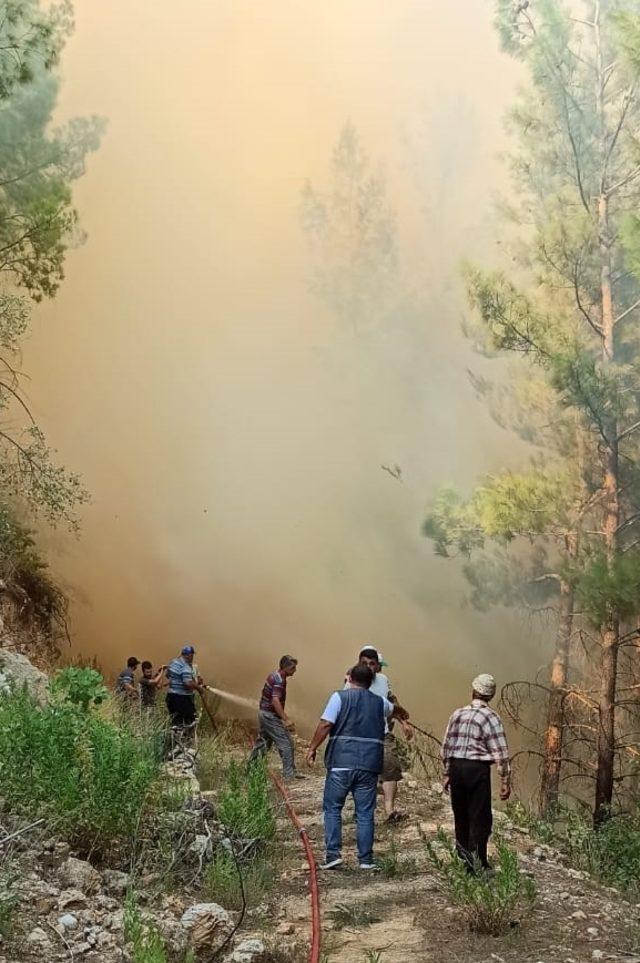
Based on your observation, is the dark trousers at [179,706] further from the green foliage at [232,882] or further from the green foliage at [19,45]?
the green foliage at [19,45]

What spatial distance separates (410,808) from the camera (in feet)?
29.7

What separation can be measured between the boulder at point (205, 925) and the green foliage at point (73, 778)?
1.07 m

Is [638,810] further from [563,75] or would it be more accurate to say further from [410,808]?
[563,75]

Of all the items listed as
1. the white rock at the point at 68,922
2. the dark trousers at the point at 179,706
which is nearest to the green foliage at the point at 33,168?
the dark trousers at the point at 179,706

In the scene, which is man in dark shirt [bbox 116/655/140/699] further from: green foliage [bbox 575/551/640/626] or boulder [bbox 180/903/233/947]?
boulder [bbox 180/903/233/947]

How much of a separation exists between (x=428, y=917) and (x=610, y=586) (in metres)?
5.47

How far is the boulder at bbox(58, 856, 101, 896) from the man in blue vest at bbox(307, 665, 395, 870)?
1.92 m

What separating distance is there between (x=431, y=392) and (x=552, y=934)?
662 inches

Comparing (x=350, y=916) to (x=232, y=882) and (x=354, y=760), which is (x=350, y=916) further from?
(x=354, y=760)

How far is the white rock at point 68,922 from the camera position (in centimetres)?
441

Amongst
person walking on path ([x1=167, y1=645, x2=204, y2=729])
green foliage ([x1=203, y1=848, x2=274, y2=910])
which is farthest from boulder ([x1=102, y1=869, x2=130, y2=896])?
person walking on path ([x1=167, y1=645, x2=204, y2=729])

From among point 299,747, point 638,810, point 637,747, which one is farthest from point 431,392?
point 638,810

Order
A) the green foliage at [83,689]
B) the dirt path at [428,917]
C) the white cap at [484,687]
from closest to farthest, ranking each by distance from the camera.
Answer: the dirt path at [428,917] → the white cap at [484,687] → the green foliage at [83,689]

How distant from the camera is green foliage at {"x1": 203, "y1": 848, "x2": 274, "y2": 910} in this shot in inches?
212
